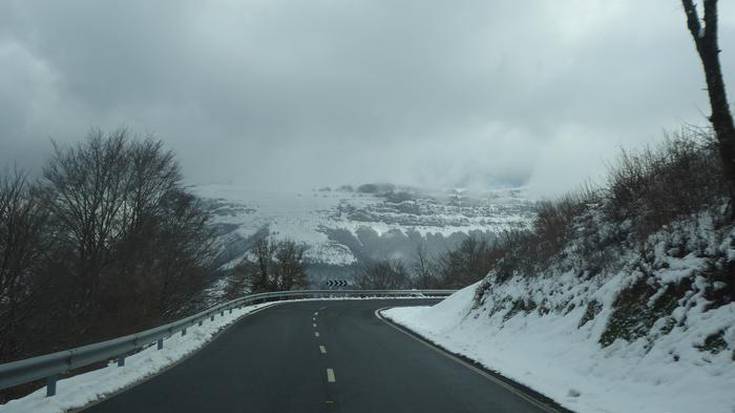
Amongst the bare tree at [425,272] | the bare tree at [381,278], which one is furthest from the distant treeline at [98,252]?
the bare tree at [381,278]

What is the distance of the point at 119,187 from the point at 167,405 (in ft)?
95.4

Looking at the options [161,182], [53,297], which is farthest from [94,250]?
[53,297]

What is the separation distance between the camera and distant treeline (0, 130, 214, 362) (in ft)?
62.3

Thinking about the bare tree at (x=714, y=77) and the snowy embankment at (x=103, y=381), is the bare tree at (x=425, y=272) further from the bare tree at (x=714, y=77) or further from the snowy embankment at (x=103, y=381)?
the bare tree at (x=714, y=77)

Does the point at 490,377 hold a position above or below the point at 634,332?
below

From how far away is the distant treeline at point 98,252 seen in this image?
19.0 m

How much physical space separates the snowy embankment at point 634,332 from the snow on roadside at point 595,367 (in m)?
0.02

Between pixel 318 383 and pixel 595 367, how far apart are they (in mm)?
5105

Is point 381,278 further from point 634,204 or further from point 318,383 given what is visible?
Answer: point 318,383

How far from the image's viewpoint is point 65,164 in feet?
105

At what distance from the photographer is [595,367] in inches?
396

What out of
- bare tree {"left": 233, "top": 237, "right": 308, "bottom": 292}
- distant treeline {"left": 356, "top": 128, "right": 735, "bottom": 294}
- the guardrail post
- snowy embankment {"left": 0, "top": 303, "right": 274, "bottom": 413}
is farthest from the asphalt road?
bare tree {"left": 233, "top": 237, "right": 308, "bottom": 292}

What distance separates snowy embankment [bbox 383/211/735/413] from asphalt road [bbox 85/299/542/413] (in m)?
1.24

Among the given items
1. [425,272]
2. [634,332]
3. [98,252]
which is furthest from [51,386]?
[425,272]
